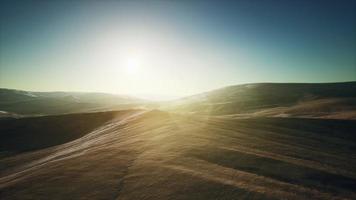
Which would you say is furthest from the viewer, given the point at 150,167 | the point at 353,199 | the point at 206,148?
the point at 206,148

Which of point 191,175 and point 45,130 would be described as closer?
point 191,175

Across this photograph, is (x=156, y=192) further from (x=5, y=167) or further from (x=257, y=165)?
(x=5, y=167)

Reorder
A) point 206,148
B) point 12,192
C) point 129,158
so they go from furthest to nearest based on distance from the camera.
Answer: point 206,148 < point 129,158 < point 12,192

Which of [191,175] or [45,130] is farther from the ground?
[191,175]

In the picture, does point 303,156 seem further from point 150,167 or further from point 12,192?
point 12,192

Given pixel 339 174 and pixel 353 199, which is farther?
pixel 339 174

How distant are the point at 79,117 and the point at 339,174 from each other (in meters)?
67.7

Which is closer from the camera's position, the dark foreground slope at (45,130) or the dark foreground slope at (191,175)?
the dark foreground slope at (191,175)

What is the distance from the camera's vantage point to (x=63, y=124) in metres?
69.6

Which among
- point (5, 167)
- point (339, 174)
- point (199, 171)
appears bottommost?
point (5, 167)

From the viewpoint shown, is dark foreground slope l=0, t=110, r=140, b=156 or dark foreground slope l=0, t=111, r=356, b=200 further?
dark foreground slope l=0, t=110, r=140, b=156

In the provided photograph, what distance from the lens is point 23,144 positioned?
198ft

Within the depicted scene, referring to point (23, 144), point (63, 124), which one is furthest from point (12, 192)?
point (63, 124)

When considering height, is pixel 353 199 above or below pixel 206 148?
below
